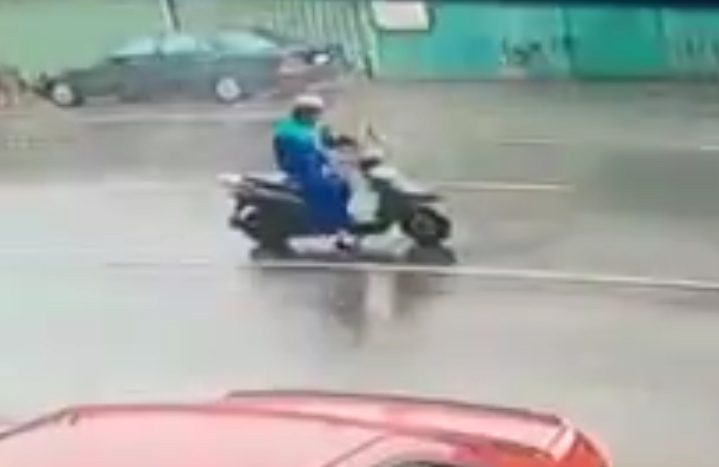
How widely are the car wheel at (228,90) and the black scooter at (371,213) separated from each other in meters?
0.24

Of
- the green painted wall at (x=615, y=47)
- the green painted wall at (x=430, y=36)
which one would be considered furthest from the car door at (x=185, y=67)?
the green painted wall at (x=615, y=47)

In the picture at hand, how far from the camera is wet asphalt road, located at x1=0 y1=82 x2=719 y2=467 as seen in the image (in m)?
3.44

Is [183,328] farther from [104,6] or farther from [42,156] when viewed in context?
[42,156]

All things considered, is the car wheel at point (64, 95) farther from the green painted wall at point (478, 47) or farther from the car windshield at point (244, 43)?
the green painted wall at point (478, 47)

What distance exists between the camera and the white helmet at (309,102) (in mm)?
4562

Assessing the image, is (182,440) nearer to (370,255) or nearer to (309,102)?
(370,255)

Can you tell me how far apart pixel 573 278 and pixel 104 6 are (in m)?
1.22

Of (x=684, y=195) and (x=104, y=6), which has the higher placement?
(x=104, y=6)

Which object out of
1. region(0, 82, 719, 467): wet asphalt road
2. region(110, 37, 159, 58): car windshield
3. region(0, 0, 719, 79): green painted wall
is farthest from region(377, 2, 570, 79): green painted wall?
region(110, 37, 159, 58): car windshield

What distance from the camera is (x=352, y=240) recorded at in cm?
455

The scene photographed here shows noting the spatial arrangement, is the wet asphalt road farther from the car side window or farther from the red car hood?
the red car hood

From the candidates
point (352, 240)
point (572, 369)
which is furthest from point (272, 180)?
point (572, 369)

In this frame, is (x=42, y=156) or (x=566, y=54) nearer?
(x=566, y=54)

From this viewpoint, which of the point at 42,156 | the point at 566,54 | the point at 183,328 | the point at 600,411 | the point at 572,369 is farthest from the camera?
the point at 42,156
